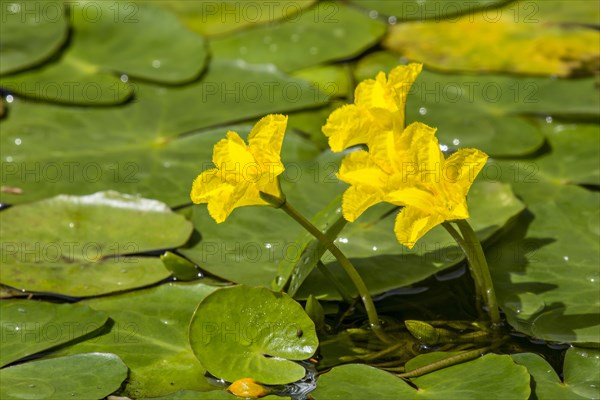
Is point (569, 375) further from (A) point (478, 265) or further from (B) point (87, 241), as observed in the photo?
(B) point (87, 241)

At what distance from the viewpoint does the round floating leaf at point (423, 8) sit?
272 centimetres

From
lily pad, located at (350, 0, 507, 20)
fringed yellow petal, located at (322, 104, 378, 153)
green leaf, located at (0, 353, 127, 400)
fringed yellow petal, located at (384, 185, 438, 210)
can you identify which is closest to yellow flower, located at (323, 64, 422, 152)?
fringed yellow petal, located at (322, 104, 378, 153)

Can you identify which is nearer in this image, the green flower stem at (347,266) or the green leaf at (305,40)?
the green flower stem at (347,266)

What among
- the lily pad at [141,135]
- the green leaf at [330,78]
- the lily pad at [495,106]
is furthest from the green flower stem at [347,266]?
the green leaf at [330,78]

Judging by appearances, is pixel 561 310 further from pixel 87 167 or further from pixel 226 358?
pixel 87 167

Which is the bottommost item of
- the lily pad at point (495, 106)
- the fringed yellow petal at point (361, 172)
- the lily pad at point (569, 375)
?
the lily pad at point (569, 375)

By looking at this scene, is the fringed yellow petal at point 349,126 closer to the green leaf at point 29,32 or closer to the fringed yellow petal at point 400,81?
the fringed yellow petal at point 400,81

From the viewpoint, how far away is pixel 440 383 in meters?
1.42

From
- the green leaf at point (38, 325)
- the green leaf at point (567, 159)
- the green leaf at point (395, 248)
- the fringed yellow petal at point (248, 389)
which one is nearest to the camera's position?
the fringed yellow petal at point (248, 389)

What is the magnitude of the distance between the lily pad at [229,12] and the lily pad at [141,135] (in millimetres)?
262

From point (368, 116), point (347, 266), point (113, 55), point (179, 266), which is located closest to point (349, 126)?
point (368, 116)

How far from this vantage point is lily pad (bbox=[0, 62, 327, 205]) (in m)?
2.10

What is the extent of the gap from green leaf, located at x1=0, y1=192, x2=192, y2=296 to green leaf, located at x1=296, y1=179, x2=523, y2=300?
33 cm

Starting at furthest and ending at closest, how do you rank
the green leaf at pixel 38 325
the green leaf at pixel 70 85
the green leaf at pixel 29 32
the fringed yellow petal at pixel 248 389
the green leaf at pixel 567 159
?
the green leaf at pixel 29 32
the green leaf at pixel 70 85
the green leaf at pixel 567 159
the green leaf at pixel 38 325
the fringed yellow petal at pixel 248 389
